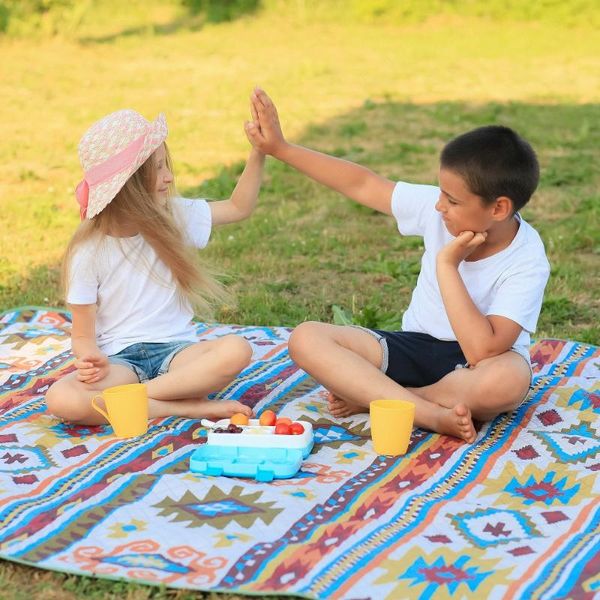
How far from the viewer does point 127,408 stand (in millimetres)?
3496

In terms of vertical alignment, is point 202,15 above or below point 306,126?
above

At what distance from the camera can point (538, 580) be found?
2.62m

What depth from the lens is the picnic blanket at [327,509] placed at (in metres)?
2.64

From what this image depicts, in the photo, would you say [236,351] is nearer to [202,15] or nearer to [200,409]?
[200,409]

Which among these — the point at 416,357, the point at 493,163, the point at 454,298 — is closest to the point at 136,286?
the point at 416,357

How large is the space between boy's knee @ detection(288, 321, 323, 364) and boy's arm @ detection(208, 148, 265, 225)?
1.88 ft

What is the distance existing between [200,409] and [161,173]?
0.86m

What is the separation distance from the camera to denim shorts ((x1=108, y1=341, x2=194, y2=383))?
12.5 feet

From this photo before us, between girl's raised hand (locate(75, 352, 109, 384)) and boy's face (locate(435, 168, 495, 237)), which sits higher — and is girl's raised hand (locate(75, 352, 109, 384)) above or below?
below

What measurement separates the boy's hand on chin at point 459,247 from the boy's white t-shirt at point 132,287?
3.19ft

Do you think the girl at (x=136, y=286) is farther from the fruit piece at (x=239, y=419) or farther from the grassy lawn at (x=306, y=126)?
the grassy lawn at (x=306, y=126)

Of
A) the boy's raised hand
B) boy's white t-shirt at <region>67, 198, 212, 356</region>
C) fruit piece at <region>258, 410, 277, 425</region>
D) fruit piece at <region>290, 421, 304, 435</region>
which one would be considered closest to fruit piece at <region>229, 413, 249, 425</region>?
fruit piece at <region>258, 410, 277, 425</region>

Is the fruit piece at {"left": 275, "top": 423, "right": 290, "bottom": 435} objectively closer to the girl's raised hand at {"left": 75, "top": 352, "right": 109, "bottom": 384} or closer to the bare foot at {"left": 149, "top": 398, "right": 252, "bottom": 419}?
the bare foot at {"left": 149, "top": 398, "right": 252, "bottom": 419}

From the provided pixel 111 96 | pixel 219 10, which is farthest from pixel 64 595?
pixel 219 10
